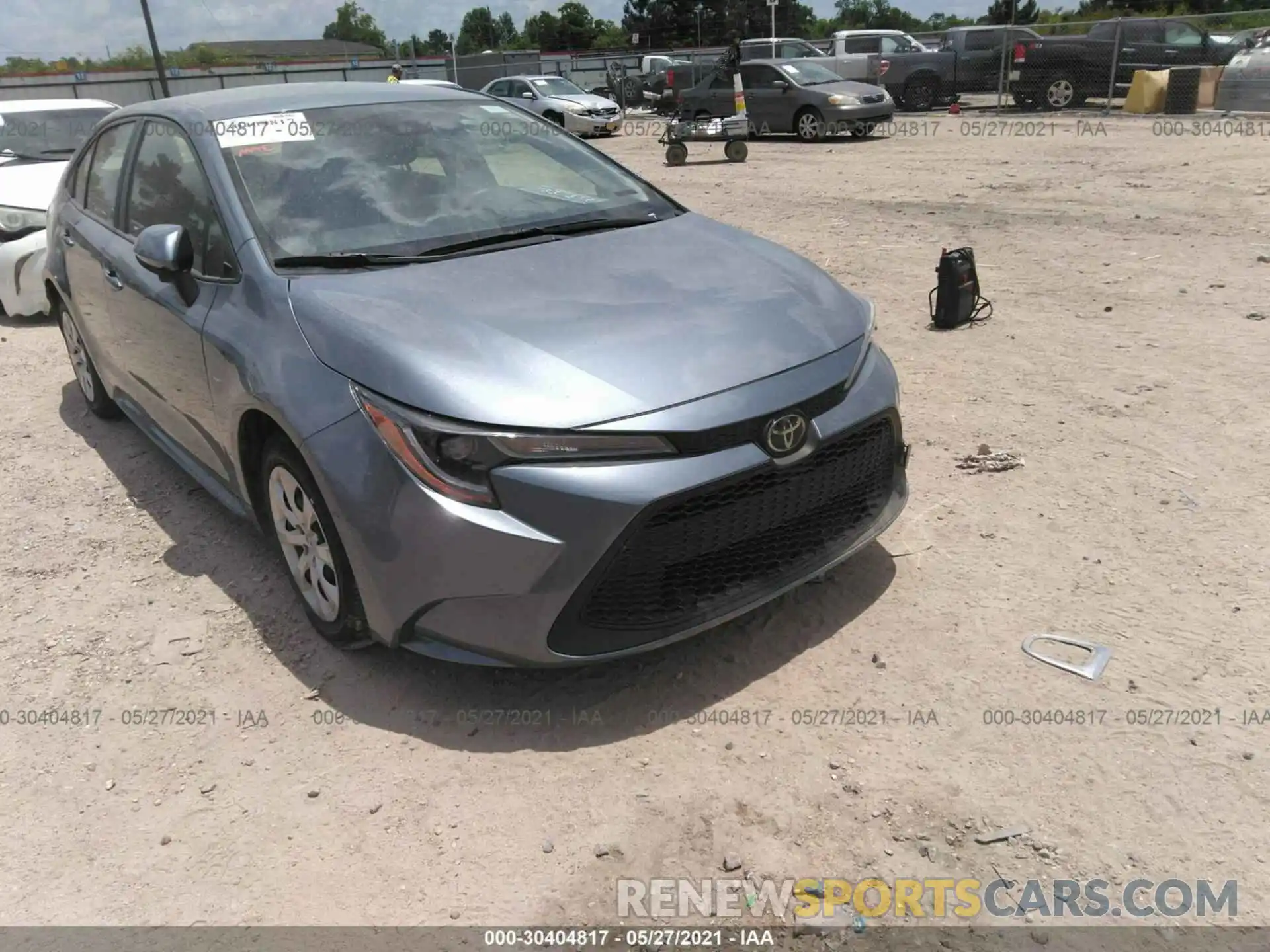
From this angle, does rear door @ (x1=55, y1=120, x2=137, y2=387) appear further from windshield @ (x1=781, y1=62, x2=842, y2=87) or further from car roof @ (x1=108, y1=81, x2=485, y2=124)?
windshield @ (x1=781, y1=62, x2=842, y2=87)

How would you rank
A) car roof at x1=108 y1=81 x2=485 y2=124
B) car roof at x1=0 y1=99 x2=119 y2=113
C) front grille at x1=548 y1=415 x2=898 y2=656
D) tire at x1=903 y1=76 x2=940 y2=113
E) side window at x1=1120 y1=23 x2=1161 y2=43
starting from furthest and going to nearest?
tire at x1=903 y1=76 x2=940 y2=113 < side window at x1=1120 y1=23 x2=1161 y2=43 < car roof at x1=0 y1=99 x2=119 y2=113 < car roof at x1=108 y1=81 x2=485 y2=124 < front grille at x1=548 y1=415 x2=898 y2=656

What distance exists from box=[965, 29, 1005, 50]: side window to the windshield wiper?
21476 mm

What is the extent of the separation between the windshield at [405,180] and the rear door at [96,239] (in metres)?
1.12

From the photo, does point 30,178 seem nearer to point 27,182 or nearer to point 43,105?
point 27,182

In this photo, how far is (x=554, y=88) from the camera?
2492cm

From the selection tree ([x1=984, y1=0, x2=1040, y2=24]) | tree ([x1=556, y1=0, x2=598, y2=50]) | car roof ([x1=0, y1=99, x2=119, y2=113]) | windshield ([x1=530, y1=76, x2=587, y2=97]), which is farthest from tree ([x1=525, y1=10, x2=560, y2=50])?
car roof ([x1=0, y1=99, x2=119, y2=113])

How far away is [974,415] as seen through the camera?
16.2 ft

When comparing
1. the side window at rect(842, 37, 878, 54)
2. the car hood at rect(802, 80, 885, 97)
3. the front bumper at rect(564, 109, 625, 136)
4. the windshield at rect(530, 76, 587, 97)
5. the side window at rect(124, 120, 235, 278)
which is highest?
the side window at rect(842, 37, 878, 54)

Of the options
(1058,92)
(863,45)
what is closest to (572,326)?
(1058,92)

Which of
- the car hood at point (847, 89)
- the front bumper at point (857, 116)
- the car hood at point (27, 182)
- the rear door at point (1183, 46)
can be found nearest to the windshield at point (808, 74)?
the car hood at point (847, 89)

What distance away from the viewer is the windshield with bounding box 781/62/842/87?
1835 centimetres

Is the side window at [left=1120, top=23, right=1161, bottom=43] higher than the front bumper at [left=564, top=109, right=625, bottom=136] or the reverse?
higher

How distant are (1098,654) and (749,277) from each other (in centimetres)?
165

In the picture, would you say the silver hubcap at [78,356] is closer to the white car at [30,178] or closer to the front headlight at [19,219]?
the white car at [30,178]
